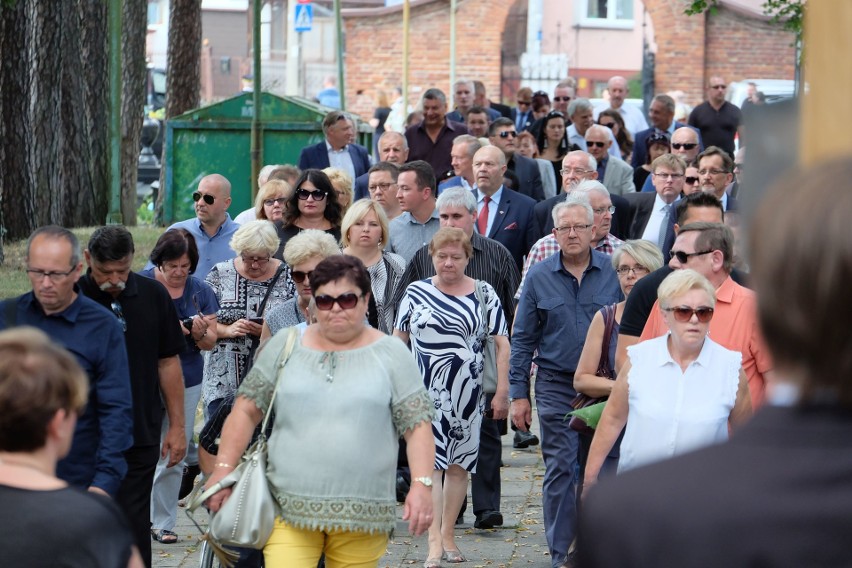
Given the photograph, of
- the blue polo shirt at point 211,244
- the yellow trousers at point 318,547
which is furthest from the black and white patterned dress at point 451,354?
the yellow trousers at point 318,547

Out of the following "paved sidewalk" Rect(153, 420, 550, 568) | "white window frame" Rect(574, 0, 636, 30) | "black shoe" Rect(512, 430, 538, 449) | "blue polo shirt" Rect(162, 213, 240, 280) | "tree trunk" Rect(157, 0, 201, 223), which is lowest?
"paved sidewalk" Rect(153, 420, 550, 568)

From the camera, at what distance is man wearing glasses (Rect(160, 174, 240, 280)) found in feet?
34.1

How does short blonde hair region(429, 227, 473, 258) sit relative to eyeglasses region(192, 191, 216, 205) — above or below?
below

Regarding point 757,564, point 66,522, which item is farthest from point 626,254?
point 757,564

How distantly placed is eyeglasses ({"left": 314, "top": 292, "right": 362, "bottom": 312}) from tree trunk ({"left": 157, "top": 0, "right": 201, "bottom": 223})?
16531 millimetres

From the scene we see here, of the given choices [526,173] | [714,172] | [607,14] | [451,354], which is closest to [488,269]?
[451,354]

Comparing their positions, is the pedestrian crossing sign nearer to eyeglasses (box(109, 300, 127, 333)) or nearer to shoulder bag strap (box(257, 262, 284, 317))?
shoulder bag strap (box(257, 262, 284, 317))

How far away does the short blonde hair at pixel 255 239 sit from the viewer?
8750 millimetres

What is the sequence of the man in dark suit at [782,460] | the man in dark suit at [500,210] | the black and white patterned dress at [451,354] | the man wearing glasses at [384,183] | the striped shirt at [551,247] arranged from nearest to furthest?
1. the man in dark suit at [782,460]
2. the black and white patterned dress at [451,354]
3. the striped shirt at [551,247]
4. the man wearing glasses at [384,183]
5. the man in dark suit at [500,210]

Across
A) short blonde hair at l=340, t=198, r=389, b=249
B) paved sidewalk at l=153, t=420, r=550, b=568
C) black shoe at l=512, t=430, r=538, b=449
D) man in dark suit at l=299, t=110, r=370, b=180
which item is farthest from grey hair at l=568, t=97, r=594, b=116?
short blonde hair at l=340, t=198, r=389, b=249

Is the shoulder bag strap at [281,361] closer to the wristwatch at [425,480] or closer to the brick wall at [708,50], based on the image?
the wristwatch at [425,480]

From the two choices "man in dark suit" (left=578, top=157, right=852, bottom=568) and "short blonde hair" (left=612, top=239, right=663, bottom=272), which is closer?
"man in dark suit" (left=578, top=157, right=852, bottom=568)

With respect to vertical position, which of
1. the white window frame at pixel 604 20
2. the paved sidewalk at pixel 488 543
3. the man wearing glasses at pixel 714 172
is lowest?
the paved sidewalk at pixel 488 543

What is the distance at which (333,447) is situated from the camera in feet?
18.7
